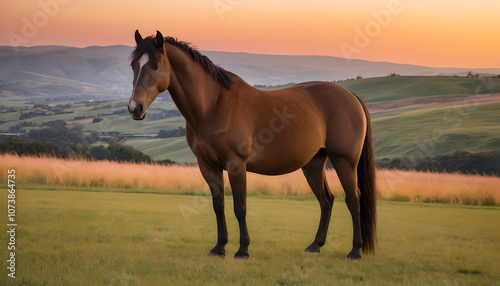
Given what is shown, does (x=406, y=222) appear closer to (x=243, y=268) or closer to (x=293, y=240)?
(x=293, y=240)

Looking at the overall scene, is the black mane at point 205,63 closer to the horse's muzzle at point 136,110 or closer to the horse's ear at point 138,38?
the horse's ear at point 138,38

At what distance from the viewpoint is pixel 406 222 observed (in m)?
10.7

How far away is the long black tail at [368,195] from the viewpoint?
766 cm

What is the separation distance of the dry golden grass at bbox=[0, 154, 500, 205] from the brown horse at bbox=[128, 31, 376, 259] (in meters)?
7.24

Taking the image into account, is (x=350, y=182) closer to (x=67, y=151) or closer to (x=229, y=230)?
(x=229, y=230)

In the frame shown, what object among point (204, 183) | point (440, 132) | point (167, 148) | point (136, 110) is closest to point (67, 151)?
point (204, 183)

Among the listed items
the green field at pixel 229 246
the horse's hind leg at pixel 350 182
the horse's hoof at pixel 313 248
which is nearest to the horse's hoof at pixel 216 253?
the green field at pixel 229 246

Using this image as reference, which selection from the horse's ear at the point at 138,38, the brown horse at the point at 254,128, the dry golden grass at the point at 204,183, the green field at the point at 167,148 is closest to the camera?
the horse's ear at the point at 138,38

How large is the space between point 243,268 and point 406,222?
18.9 feet

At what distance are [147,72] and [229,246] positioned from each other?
10.9 feet

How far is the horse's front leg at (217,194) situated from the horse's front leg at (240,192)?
0.29 meters

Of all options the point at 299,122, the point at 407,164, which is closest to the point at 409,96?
the point at 407,164

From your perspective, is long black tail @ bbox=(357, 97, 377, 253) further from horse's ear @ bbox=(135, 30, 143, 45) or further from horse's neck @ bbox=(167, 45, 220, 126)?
horse's ear @ bbox=(135, 30, 143, 45)

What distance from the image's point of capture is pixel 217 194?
6930 mm
